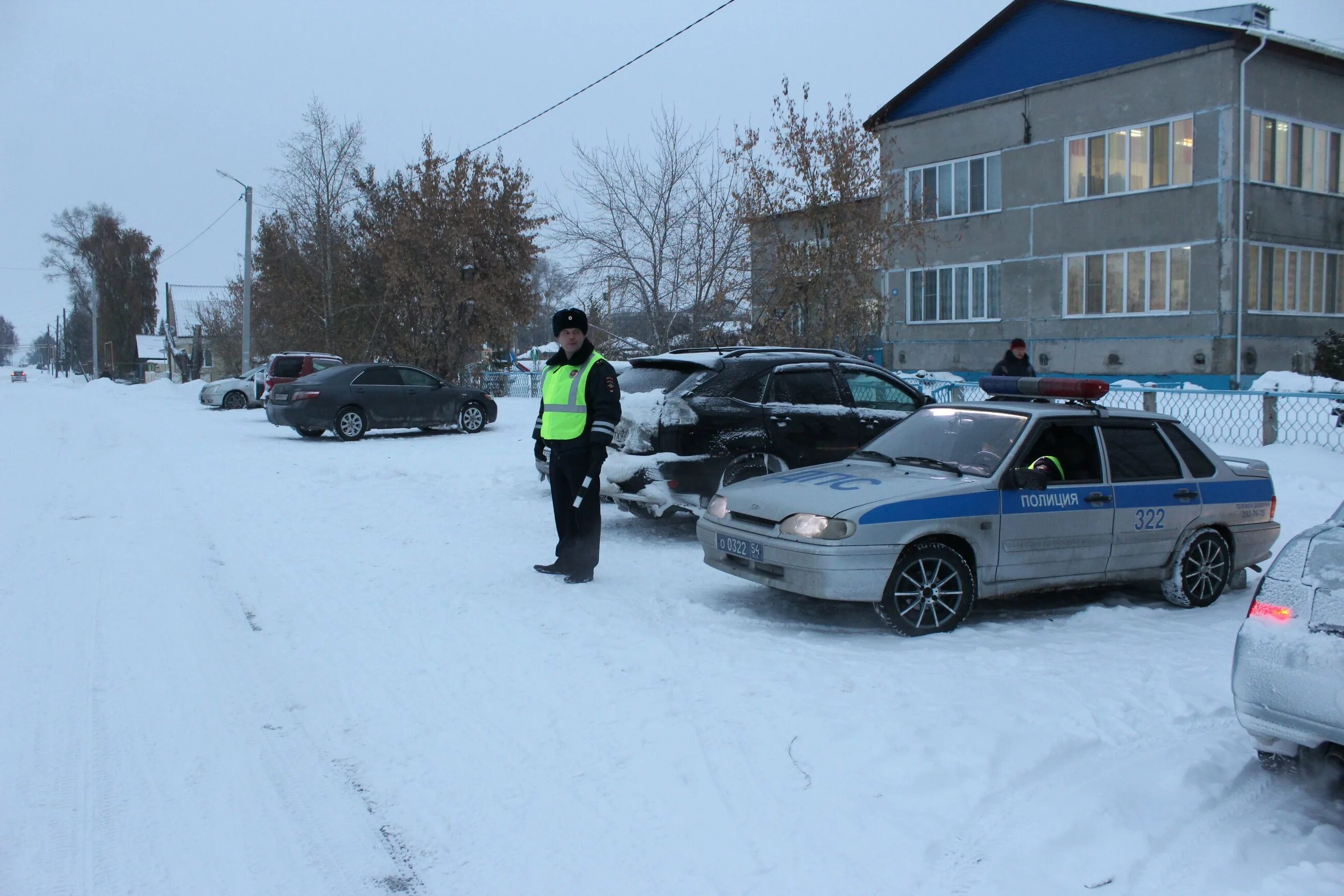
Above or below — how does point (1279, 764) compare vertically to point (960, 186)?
below

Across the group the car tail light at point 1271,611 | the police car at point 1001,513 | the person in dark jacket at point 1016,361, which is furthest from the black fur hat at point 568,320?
the person in dark jacket at point 1016,361

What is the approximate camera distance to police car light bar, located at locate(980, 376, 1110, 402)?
6.79 meters

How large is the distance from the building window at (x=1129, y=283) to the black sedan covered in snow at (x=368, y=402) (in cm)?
1498

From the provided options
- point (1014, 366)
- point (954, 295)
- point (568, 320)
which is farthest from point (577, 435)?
point (954, 295)

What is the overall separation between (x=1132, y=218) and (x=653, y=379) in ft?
60.5

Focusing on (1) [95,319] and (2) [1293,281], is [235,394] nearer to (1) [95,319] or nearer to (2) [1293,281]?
(2) [1293,281]

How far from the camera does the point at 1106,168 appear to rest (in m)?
23.6

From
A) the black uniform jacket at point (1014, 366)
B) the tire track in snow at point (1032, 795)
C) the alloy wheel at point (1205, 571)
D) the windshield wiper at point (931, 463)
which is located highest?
the black uniform jacket at point (1014, 366)

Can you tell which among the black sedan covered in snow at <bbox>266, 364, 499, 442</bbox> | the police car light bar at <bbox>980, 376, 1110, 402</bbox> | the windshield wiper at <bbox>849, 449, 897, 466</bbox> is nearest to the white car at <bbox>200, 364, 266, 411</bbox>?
the black sedan covered in snow at <bbox>266, 364, 499, 442</bbox>

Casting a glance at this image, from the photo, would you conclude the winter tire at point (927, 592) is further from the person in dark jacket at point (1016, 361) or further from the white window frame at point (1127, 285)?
the white window frame at point (1127, 285)

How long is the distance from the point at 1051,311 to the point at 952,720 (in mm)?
22504

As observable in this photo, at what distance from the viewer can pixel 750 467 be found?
28.7 feet

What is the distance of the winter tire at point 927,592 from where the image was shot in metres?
5.94

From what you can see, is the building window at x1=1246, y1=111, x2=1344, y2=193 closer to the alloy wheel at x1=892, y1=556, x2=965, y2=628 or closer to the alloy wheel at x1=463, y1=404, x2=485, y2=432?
the alloy wheel at x1=463, y1=404, x2=485, y2=432
